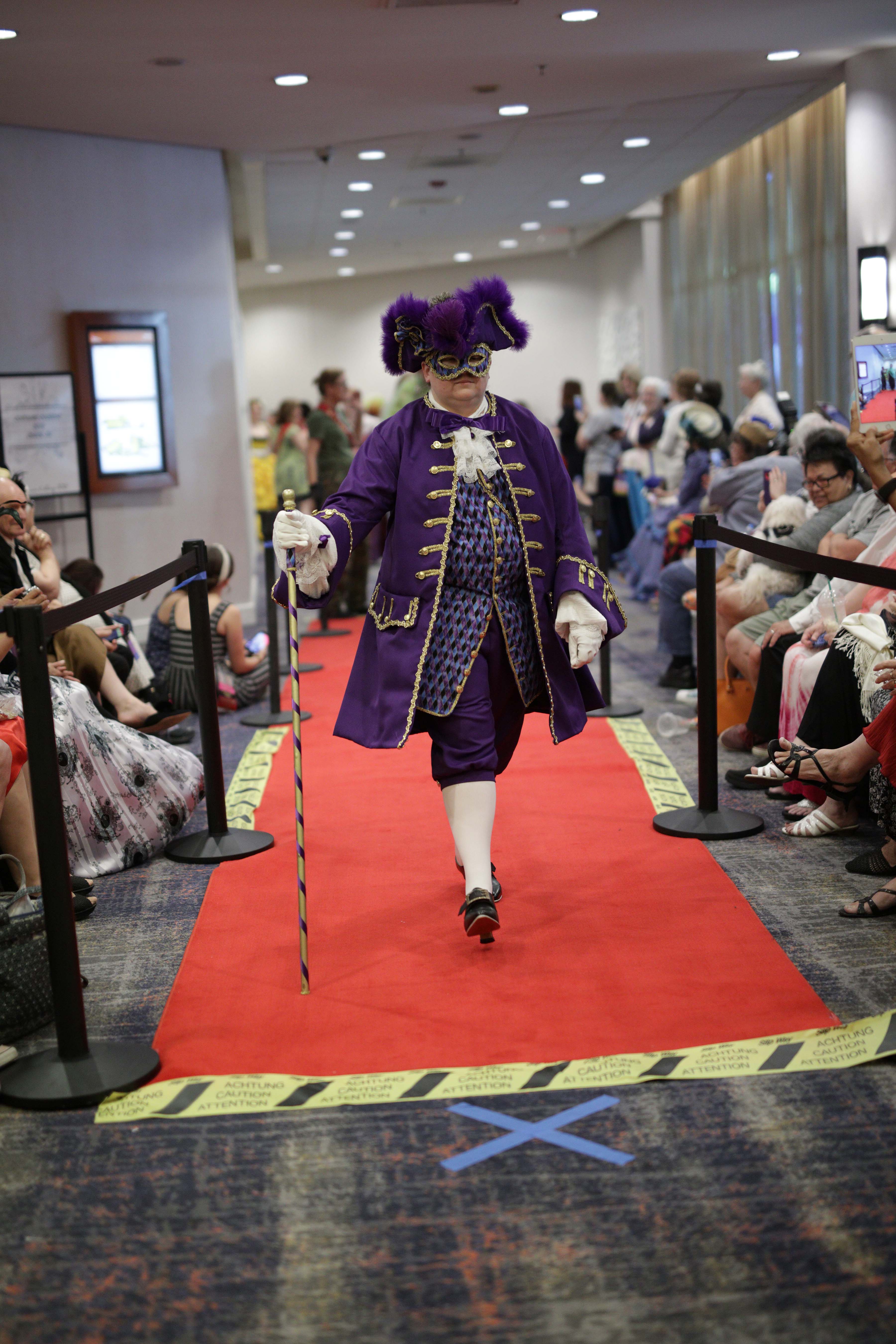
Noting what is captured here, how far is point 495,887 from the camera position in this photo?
10.3ft

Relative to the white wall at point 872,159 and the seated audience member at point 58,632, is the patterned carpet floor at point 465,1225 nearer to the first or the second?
the seated audience member at point 58,632

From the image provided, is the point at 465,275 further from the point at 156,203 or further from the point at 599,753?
the point at 599,753

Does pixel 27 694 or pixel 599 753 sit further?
pixel 599 753

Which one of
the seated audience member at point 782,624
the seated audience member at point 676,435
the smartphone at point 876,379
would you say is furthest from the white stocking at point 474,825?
the seated audience member at point 676,435

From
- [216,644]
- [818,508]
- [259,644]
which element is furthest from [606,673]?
[216,644]

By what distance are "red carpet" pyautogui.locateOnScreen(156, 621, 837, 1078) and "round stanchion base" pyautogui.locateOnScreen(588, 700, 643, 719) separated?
1050mm

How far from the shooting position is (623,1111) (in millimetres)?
2168

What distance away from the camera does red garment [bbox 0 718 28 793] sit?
3.01 meters

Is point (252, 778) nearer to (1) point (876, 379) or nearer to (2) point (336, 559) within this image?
(2) point (336, 559)

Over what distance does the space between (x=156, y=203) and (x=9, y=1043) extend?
6.70 meters

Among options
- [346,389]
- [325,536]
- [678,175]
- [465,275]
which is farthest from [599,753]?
[465,275]

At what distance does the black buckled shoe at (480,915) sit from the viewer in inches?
110

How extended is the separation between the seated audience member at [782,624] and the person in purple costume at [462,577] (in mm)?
1203

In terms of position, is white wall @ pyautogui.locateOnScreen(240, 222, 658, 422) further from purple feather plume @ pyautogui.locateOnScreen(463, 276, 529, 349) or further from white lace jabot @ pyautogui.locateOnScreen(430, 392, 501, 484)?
white lace jabot @ pyautogui.locateOnScreen(430, 392, 501, 484)
